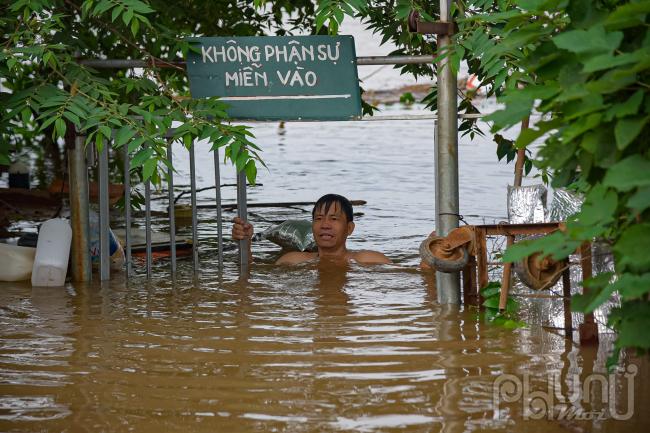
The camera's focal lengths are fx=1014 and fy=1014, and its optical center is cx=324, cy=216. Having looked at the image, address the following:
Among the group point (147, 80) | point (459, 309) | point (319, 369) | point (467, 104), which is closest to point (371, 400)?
point (319, 369)

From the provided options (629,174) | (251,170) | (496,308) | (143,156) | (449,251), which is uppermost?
(143,156)

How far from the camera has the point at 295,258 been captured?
8.82 m

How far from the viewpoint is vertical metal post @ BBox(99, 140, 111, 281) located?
7.40 m

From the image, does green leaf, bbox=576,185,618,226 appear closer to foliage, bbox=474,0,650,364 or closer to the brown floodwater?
foliage, bbox=474,0,650,364

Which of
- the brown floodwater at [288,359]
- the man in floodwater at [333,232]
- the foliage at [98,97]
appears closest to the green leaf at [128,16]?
the foliage at [98,97]

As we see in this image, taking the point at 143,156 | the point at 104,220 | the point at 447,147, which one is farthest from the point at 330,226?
the point at 143,156

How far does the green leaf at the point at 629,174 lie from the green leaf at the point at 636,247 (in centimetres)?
12

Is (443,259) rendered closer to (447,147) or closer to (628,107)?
(447,147)

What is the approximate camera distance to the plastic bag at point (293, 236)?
31.5 ft

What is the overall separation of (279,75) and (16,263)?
2.63m

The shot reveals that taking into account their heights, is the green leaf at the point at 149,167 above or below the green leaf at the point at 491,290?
above

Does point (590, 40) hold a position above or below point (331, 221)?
above

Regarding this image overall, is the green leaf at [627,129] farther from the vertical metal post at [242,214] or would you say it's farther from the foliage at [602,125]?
the vertical metal post at [242,214]

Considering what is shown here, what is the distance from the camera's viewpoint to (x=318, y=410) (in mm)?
4641
